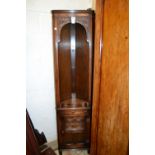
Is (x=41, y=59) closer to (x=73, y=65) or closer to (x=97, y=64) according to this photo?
(x=73, y=65)

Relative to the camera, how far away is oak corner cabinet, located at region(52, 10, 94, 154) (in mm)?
1984

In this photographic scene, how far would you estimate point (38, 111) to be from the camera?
2.29 m

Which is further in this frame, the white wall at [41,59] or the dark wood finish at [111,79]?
the white wall at [41,59]

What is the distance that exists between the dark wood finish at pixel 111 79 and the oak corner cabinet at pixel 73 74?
1.03 ft

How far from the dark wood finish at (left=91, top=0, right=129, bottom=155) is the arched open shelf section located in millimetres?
411

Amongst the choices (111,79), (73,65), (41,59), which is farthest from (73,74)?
(111,79)

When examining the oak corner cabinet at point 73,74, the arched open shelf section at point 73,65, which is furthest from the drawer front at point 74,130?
the arched open shelf section at point 73,65

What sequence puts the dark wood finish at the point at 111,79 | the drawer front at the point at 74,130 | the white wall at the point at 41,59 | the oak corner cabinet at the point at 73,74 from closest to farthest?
the dark wood finish at the point at 111,79
the oak corner cabinet at the point at 73,74
the white wall at the point at 41,59
the drawer front at the point at 74,130

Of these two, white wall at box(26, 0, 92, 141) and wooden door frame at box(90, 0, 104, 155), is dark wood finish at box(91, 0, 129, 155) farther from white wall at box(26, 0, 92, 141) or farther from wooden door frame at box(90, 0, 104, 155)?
white wall at box(26, 0, 92, 141)

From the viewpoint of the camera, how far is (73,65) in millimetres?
2486

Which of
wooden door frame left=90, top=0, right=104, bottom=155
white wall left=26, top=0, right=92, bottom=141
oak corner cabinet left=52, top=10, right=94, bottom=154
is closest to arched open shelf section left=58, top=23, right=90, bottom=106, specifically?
oak corner cabinet left=52, top=10, right=94, bottom=154

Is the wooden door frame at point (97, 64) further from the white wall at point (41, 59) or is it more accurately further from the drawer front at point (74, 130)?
the white wall at point (41, 59)

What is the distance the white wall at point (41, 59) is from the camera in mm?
2105

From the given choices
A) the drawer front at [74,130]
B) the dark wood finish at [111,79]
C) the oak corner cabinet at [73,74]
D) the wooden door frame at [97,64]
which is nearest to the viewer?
the dark wood finish at [111,79]
